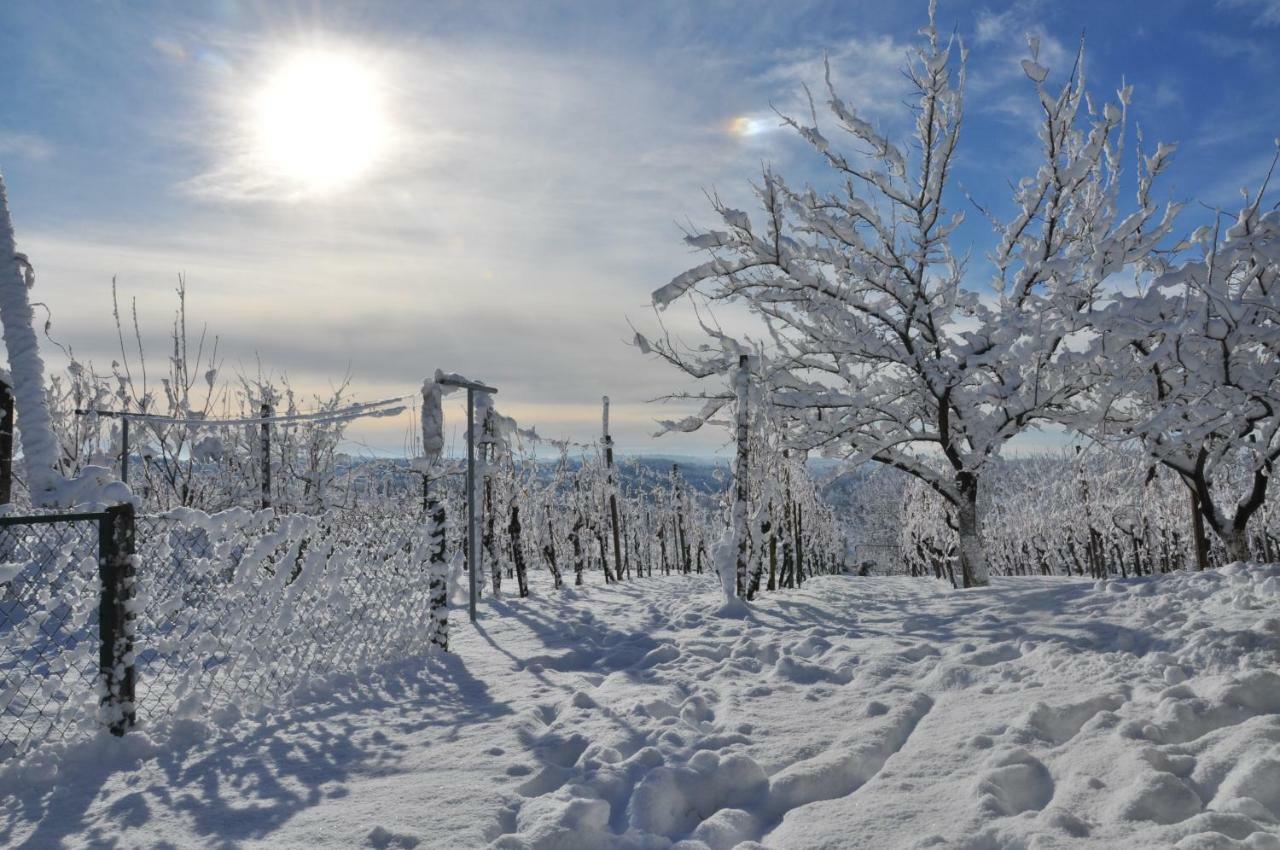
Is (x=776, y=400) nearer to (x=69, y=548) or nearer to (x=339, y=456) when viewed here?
(x=69, y=548)

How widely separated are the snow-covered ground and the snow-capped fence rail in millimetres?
276

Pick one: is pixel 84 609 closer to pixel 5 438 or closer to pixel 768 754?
pixel 768 754

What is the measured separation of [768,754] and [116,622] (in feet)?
12.6

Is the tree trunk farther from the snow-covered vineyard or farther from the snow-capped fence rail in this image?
the snow-capped fence rail

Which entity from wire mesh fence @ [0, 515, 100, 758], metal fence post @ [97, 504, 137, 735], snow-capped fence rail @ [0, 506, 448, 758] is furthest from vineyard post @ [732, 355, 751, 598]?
wire mesh fence @ [0, 515, 100, 758]

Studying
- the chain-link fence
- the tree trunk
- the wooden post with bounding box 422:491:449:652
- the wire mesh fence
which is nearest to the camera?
the wire mesh fence

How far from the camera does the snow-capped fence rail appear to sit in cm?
415

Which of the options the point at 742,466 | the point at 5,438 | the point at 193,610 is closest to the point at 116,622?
the point at 193,610

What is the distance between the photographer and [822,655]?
602cm

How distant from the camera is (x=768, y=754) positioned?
385 centimetres

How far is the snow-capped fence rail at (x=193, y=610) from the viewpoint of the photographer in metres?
4.15

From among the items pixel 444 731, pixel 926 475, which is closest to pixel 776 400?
pixel 926 475

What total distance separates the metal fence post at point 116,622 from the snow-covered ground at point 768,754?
9.0 inches

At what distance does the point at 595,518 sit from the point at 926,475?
1541 cm
